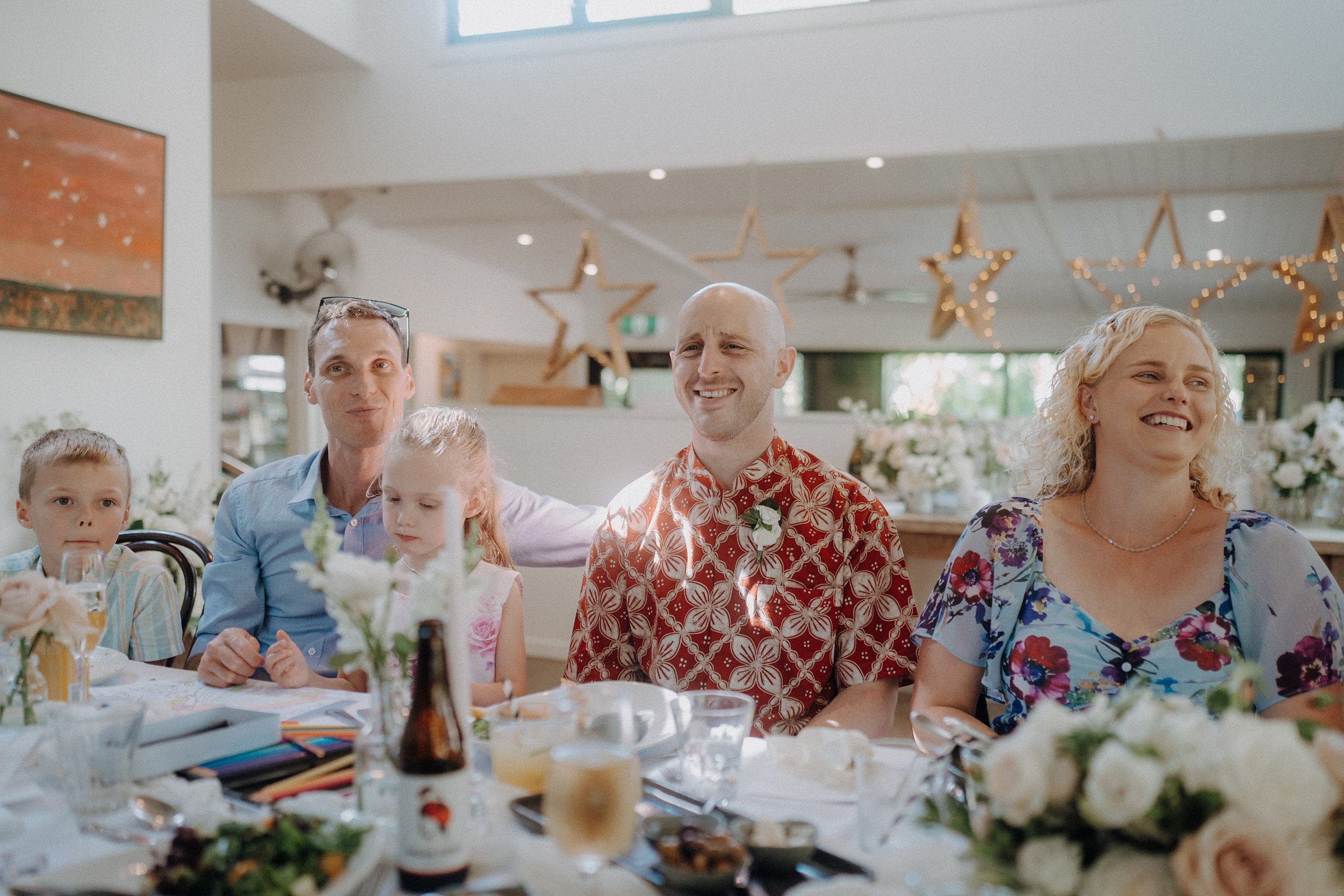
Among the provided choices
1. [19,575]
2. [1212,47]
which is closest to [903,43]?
[1212,47]

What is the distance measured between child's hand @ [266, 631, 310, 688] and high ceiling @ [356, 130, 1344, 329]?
4.07 meters

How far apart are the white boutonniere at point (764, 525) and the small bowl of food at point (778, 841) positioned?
0.97m

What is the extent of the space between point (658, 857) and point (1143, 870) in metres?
0.46

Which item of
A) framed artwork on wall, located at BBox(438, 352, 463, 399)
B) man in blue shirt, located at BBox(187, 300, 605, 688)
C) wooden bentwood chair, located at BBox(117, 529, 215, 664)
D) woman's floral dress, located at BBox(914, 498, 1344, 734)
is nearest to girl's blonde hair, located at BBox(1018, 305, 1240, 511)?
woman's floral dress, located at BBox(914, 498, 1344, 734)

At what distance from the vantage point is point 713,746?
117 centimetres

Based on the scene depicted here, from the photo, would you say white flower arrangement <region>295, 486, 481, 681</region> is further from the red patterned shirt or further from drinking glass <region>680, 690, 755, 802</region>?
the red patterned shirt

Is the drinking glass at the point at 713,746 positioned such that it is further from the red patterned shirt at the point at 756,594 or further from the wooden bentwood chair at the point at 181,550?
the wooden bentwood chair at the point at 181,550

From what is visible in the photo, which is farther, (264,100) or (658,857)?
(264,100)

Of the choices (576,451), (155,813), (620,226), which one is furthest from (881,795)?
(620,226)

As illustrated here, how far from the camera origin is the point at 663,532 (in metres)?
2.12

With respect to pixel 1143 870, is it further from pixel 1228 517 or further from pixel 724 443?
pixel 724 443

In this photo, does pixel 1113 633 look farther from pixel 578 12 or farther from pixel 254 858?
pixel 578 12

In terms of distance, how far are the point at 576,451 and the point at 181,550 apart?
3080mm

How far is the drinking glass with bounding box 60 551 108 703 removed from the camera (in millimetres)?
1451
